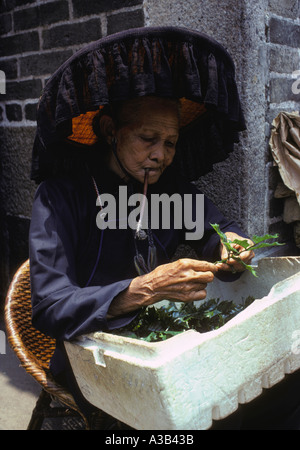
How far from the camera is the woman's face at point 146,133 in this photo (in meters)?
1.78

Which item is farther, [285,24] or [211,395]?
[285,24]

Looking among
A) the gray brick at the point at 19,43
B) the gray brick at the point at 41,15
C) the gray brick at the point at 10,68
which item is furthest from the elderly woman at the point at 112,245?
the gray brick at the point at 10,68

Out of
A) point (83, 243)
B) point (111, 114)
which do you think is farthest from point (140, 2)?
point (83, 243)

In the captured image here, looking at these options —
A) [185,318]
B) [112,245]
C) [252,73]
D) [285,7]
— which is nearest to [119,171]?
[112,245]

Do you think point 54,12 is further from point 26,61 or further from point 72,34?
point 26,61

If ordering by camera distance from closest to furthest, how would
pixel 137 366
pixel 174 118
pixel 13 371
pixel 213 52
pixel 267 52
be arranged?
pixel 137 366
pixel 213 52
pixel 174 118
pixel 267 52
pixel 13 371

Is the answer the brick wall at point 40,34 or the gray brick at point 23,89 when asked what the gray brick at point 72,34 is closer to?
the brick wall at point 40,34

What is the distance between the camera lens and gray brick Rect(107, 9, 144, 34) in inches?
95.6

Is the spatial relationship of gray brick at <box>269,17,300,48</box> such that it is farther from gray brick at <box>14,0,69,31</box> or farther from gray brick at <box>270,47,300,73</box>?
gray brick at <box>14,0,69,31</box>

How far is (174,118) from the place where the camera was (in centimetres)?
183

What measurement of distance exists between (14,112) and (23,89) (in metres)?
0.19

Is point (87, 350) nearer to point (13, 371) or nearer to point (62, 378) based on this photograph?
point (62, 378)

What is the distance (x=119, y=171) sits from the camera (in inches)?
75.4
